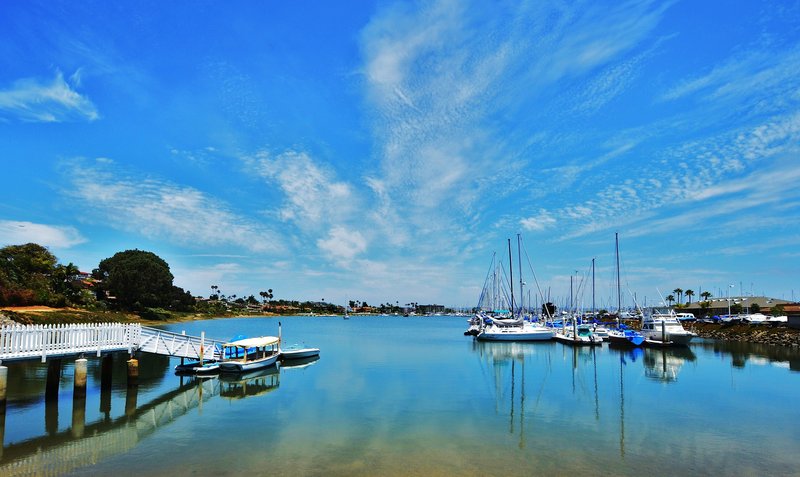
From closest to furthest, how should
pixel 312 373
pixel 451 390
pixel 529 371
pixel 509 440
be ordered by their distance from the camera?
pixel 509 440 → pixel 451 390 → pixel 312 373 → pixel 529 371

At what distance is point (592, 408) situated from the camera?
93.9ft

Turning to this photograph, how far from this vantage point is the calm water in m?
17.8

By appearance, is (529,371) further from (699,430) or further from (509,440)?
(509,440)

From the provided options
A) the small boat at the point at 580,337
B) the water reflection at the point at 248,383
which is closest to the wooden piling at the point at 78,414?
the water reflection at the point at 248,383

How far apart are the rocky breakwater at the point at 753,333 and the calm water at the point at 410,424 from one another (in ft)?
112

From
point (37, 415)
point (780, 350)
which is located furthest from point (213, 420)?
point (780, 350)

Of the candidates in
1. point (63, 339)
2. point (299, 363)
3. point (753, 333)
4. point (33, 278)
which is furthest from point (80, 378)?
point (753, 333)

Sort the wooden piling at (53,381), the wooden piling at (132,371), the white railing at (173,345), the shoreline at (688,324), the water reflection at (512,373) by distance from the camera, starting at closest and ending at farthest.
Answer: the water reflection at (512,373) < the wooden piling at (53,381) < the wooden piling at (132,371) < the white railing at (173,345) < the shoreline at (688,324)

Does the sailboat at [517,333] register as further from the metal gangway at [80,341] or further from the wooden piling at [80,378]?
the wooden piling at [80,378]

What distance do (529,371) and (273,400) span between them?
84.2ft

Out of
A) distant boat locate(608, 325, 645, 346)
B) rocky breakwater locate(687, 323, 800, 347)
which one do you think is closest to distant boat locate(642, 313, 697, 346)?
distant boat locate(608, 325, 645, 346)

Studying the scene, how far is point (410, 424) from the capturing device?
78.5 feet

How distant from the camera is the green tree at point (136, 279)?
Result: 369 feet

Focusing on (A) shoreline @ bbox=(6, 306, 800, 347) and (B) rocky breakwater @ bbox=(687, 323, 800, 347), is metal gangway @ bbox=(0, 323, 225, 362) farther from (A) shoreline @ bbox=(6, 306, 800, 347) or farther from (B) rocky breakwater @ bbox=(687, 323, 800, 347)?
(B) rocky breakwater @ bbox=(687, 323, 800, 347)
